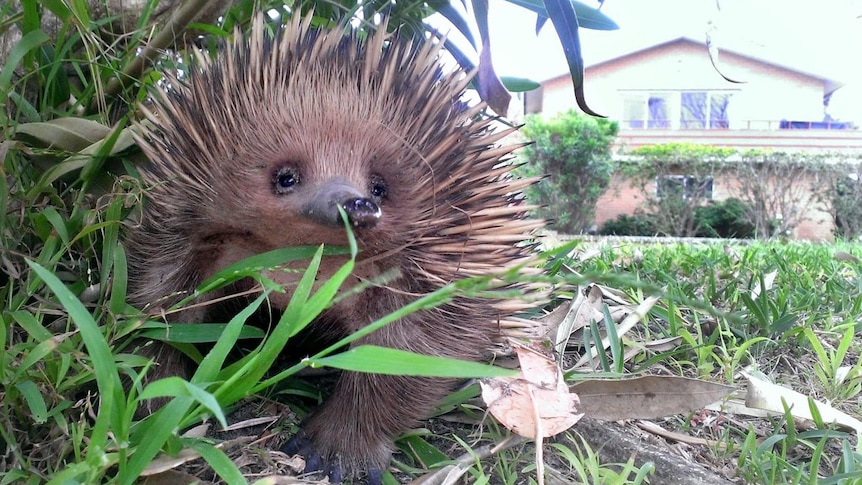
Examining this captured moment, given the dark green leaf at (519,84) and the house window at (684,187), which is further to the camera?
the house window at (684,187)

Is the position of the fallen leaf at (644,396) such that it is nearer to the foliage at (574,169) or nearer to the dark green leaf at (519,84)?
the dark green leaf at (519,84)

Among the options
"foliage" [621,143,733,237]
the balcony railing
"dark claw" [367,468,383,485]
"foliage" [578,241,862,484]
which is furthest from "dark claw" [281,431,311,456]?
the balcony railing

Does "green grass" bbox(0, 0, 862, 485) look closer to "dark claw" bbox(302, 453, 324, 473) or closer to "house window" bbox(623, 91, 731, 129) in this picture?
"dark claw" bbox(302, 453, 324, 473)

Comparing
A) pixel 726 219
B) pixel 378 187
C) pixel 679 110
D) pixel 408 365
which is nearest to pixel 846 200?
pixel 726 219

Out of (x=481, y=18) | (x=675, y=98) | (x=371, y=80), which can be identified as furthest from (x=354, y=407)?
(x=675, y=98)

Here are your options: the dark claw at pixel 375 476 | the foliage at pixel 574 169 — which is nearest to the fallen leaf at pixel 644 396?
the dark claw at pixel 375 476

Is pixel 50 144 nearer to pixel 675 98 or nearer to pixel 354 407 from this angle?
pixel 354 407
